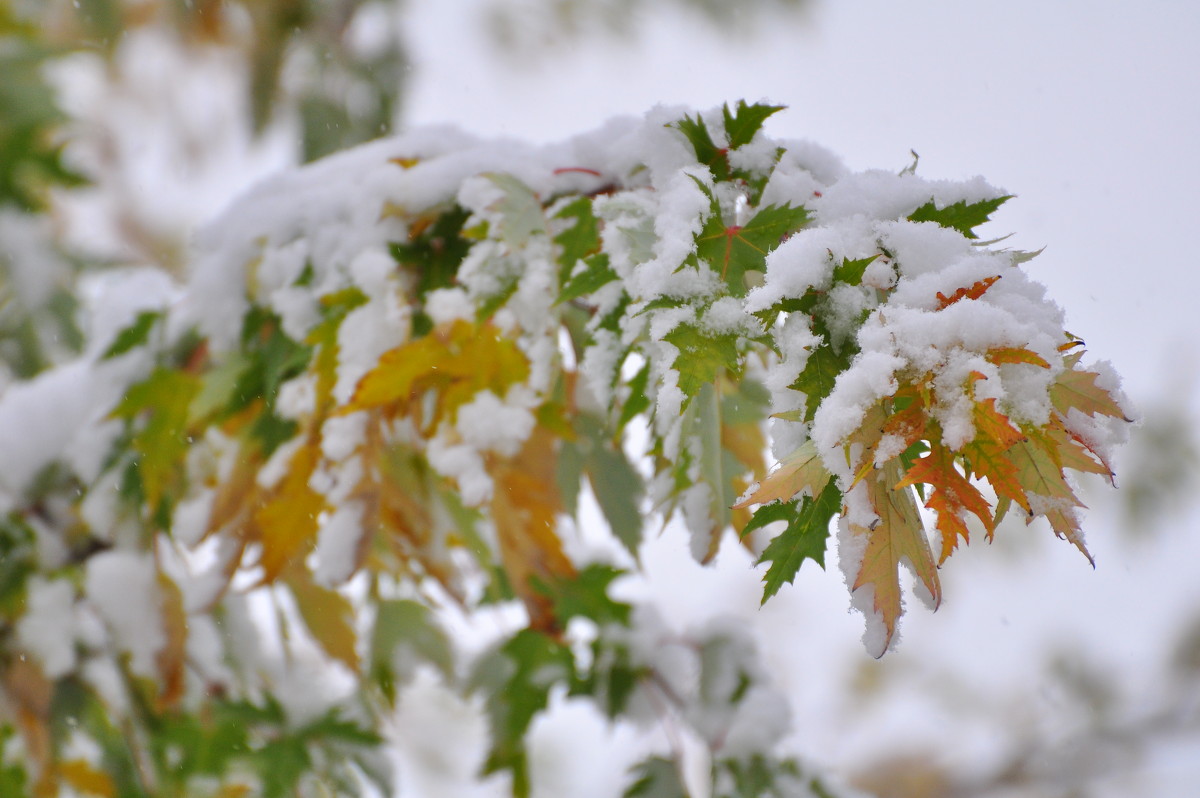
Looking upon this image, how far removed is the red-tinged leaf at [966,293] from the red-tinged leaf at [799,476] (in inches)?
3.9

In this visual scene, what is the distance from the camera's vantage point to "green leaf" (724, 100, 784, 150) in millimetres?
584

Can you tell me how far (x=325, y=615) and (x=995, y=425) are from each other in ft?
2.54

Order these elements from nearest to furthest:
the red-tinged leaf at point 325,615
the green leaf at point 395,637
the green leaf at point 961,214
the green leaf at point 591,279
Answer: the green leaf at point 961,214, the green leaf at point 591,279, the red-tinged leaf at point 325,615, the green leaf at point 395,637

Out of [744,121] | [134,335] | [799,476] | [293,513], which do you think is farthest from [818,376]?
[134,335]

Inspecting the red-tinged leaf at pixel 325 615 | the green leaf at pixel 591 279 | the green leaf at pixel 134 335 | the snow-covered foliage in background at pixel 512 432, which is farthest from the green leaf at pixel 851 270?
the green leaf at pixel 134 335

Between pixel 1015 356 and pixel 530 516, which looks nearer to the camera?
pixel 1015 356

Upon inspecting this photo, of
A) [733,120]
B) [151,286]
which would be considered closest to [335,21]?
[151,286]

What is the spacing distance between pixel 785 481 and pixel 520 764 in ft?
2.64

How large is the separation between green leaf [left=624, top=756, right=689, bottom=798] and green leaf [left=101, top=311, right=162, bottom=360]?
741 millimetres

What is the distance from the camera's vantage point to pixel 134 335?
97 centimetres

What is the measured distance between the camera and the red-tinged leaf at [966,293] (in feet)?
1.45

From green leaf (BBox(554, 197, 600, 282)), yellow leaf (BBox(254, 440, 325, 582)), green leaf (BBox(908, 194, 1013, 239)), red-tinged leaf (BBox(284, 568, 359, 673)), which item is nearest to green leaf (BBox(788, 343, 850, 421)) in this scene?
green leaf (BBox(908, 194, 1013, 239))

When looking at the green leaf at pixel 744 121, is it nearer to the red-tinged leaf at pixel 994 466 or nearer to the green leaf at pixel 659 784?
the red-tinged leaf at pixel 994 466

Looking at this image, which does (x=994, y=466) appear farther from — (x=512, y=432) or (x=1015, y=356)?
(x=512, y=432)
